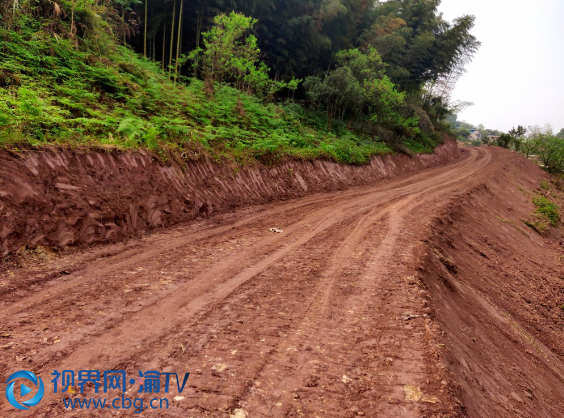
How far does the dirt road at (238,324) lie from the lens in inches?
104

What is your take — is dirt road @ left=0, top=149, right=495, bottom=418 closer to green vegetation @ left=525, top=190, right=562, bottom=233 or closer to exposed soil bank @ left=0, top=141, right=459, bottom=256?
exposed soil bank @ left=0, top=141, right=459, bottom=256

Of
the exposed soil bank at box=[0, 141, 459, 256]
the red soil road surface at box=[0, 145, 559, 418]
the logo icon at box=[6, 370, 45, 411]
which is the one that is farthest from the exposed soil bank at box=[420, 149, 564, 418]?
the exposed soil bank at box=[0, 141, 459, 256]

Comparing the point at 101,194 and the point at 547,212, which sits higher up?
the point at 101,194

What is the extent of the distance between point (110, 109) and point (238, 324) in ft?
28.8

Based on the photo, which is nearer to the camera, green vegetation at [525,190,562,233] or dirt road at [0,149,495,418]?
dirt road at [0,149,495,418]

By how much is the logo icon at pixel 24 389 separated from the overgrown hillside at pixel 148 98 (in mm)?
4350

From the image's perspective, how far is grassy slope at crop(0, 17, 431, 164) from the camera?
20.9 ft

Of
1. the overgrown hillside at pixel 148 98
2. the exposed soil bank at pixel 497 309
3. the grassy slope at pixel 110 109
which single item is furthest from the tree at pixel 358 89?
the exposed soil bank at pixel 497 309

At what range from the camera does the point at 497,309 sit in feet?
19.9

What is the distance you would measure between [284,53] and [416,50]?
1453 cm

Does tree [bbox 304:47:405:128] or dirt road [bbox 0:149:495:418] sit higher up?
tree [bbox 304:47:405:128]

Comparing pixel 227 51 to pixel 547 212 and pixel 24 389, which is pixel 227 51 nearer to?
pixel 24 389

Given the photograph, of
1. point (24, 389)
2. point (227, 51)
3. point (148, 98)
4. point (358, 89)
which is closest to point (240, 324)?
point (24, 389)

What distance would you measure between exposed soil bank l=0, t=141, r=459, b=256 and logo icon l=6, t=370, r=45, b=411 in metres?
3.02
